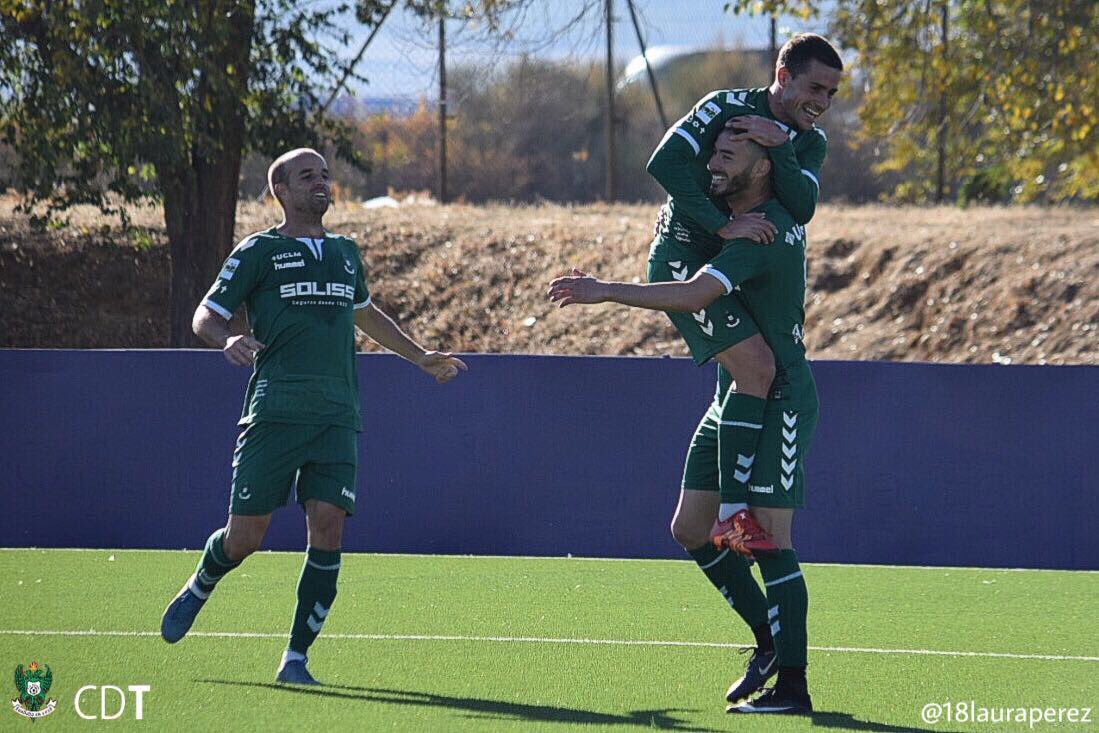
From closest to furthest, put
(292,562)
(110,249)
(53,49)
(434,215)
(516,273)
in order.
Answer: (292,562), (53,49), (110,249), (516,273), (434,215)

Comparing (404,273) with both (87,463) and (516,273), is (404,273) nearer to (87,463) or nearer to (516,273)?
(516,273)

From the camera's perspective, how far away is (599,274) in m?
17.8

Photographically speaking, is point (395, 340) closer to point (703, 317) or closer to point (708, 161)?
point (703, 317)

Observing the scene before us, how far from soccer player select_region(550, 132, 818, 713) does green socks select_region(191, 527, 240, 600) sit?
1.64 meters

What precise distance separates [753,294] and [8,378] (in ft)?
20.6

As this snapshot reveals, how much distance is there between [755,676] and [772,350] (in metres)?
1.14

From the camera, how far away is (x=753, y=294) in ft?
18.7

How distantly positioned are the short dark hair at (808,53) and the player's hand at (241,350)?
2.04 meters

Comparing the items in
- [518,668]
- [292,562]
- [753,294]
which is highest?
[753,294]

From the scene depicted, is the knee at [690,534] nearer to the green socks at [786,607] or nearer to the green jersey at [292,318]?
the green socks at [786,607]

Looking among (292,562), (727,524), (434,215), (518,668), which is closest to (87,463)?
(292,562)

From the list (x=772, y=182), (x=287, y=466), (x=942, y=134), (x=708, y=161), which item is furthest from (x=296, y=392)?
(x=942, y=134)

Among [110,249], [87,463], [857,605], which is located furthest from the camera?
[110,249]

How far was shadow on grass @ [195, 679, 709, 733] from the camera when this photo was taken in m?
5.47
